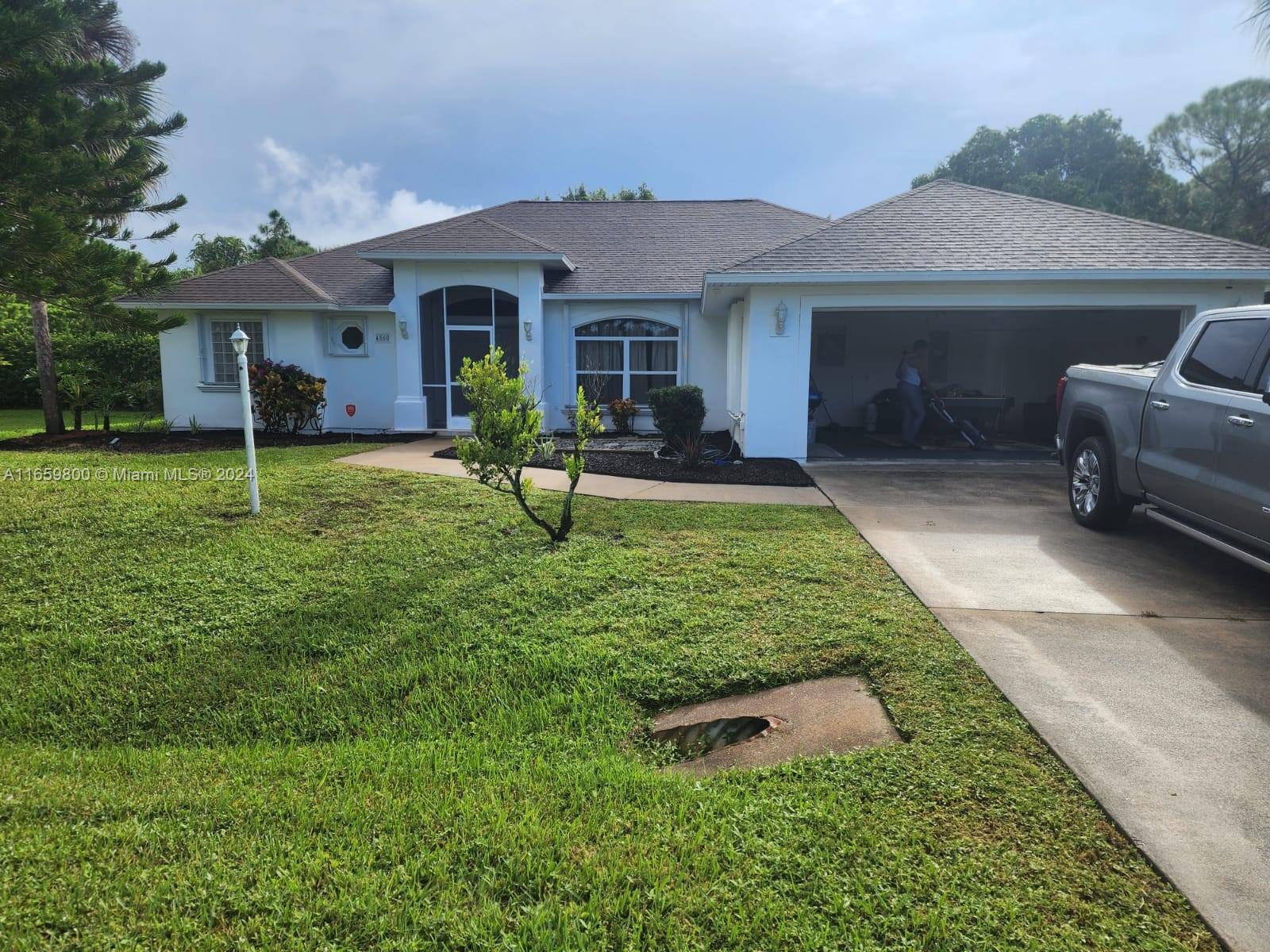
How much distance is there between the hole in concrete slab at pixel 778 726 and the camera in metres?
3.58

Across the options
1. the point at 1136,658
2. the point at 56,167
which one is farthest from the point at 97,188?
the point at 1136,658

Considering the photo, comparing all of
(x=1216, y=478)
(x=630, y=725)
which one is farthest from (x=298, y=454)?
(x=1216, y=478)

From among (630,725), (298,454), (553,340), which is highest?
(553,340)

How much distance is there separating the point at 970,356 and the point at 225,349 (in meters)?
16.6

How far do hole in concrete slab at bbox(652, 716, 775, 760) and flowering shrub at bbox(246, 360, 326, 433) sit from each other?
12.8 meters

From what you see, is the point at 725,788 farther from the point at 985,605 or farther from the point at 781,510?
the point at 781,510

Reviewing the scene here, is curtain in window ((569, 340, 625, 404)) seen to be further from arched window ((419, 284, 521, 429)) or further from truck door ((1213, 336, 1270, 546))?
truck door ((1213, 336, 1270, 546))

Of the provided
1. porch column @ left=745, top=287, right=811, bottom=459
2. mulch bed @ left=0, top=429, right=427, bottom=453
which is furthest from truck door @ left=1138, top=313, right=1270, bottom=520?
mulch bed @ left=0, top=429, right=427, bottom=453

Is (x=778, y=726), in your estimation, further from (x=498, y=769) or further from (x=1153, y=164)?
(x=1153, y=164)

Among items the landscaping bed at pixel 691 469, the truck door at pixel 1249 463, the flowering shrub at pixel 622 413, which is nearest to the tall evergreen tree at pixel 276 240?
the flowering shrub at pixel 622 413

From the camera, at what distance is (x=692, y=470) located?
425 inches

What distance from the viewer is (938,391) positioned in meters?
16.2

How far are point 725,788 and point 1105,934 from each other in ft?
4.60

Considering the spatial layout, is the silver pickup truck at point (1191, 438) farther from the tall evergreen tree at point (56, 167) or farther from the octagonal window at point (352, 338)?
the octagonal window at point (352, 338)
